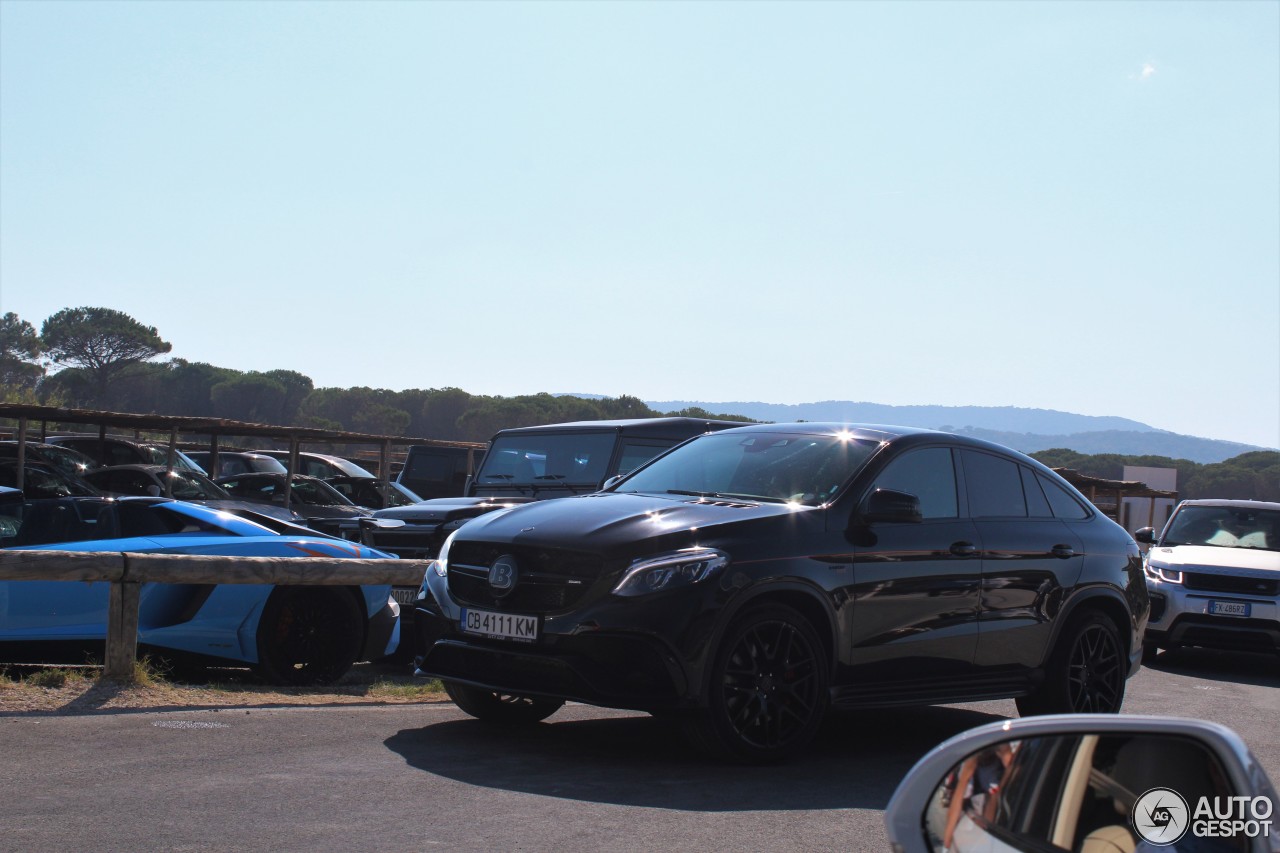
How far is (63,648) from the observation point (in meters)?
8.00

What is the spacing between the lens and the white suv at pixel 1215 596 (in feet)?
42.6

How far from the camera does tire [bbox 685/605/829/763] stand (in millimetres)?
6156

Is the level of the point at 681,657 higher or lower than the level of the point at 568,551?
lower

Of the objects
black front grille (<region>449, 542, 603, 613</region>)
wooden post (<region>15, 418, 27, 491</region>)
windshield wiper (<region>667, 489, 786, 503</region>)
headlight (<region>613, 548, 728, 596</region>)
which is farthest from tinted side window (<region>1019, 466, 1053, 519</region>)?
wooden post (<region>15, 418, 27, 491</region>)

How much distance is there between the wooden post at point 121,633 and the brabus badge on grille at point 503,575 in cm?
256

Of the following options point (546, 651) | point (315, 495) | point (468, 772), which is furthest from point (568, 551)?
point (315, 495)

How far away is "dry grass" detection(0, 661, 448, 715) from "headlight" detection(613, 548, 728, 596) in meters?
2.67

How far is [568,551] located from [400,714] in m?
1.92

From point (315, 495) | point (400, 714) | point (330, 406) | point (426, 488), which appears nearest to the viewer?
point (400, 714)

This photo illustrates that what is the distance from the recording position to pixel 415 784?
222 inches

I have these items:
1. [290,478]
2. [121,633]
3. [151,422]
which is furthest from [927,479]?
[151,422]

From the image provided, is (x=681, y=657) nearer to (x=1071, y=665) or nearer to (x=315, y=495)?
(x=1071, y=665)

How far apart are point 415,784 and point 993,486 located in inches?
151

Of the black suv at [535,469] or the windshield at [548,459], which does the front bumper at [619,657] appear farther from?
the windshield at [548,459]
